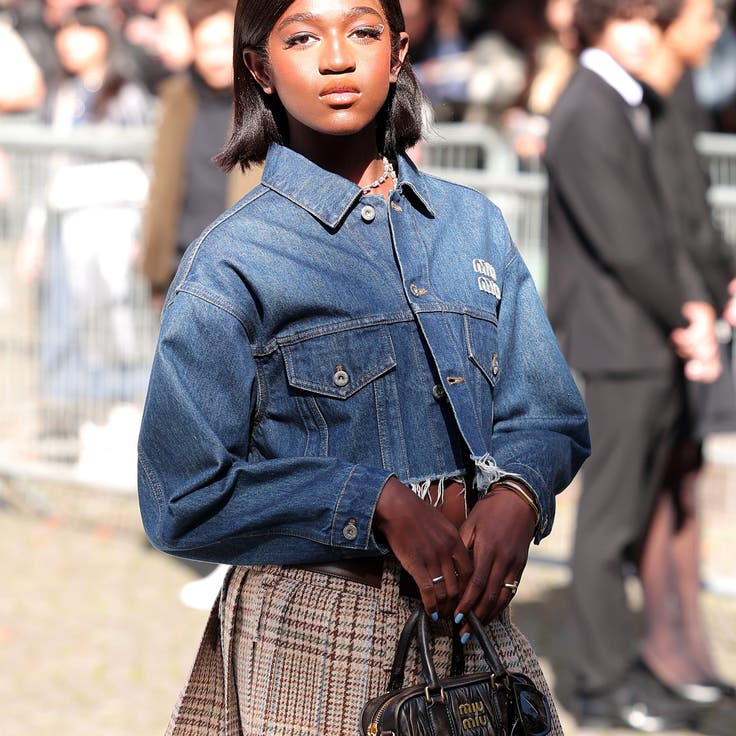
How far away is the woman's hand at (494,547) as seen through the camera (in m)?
2.17

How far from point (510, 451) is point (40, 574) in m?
4.55

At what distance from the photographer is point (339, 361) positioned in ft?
7.25

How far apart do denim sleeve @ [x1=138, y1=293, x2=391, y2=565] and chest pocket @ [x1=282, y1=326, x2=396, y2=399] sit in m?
0.07

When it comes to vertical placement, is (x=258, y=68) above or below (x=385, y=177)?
above

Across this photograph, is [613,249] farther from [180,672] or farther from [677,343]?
[180,672]

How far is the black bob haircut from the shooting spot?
2312 mm

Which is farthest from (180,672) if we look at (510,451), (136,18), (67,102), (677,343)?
(136,18)

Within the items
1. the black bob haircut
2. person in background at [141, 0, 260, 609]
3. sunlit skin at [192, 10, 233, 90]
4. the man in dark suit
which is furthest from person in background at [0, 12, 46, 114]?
the black bob haircut

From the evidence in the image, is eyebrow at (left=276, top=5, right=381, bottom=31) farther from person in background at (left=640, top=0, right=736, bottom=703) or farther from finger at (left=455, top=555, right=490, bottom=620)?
person in background at (left=640, top=0, right=736, bottom=703)

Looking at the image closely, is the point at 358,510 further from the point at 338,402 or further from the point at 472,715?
the point at 472,715

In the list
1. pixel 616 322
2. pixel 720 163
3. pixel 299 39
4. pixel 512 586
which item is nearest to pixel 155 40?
pixel 720 163

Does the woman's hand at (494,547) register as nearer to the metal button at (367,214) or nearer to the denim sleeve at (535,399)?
the denim sleeve at (535,399)

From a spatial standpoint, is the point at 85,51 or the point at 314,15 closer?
the point at 314,15

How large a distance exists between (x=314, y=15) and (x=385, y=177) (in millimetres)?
291
